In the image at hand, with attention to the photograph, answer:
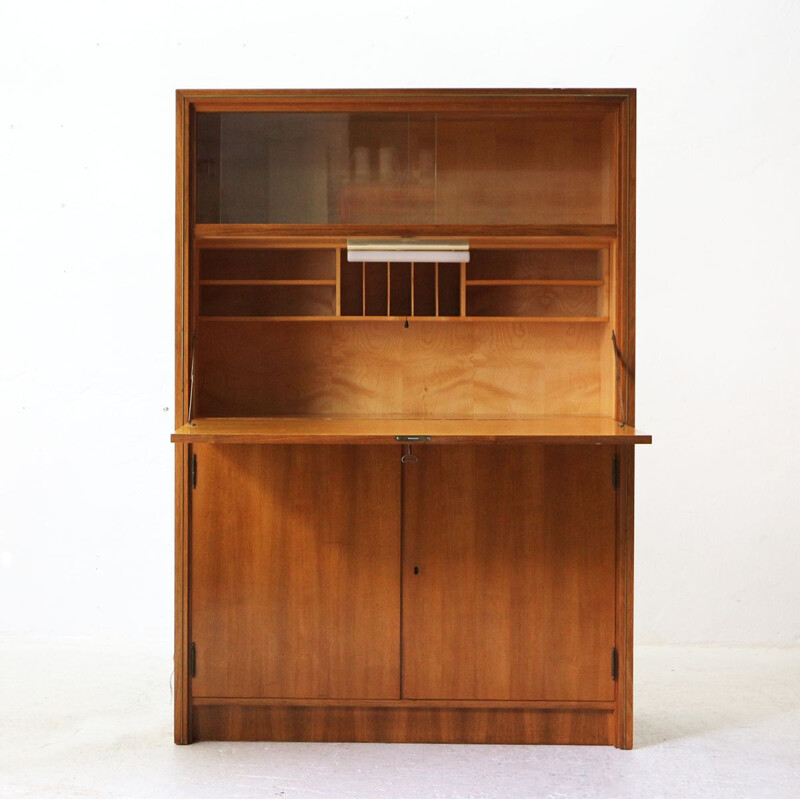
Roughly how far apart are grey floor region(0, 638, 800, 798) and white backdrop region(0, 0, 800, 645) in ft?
2.24

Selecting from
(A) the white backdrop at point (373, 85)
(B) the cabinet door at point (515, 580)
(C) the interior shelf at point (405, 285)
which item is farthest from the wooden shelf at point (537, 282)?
(A) the white backdrop at point (373, 85)

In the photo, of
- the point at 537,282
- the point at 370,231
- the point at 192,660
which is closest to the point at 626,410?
the point at 537,282

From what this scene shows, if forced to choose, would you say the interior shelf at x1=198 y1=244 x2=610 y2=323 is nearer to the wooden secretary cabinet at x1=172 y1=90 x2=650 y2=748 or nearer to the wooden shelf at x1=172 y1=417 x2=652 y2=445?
the wooden secretary cabinet at x1=172 y1=90 x2=650 y2=748

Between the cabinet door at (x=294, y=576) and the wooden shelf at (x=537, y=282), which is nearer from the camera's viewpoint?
the cabinet door at (x=294, y=576)

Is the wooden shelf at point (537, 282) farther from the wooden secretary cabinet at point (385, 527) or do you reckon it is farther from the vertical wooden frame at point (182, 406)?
the vertical wooden frame at point (182, 406)

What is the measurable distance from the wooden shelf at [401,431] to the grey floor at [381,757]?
44.7 inches

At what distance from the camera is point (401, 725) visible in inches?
131

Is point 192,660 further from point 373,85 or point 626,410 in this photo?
point 373,85

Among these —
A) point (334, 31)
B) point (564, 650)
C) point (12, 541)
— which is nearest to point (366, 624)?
point (564, 650)

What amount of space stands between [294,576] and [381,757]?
27.9 inches

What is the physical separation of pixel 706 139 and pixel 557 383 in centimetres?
167

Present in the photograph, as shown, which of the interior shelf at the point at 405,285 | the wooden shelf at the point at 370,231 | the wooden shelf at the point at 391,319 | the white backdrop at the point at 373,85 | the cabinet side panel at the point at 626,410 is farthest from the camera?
the white backdrop at the point at 373,85

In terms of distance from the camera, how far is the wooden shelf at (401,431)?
2.87 meters

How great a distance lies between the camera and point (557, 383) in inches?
145
